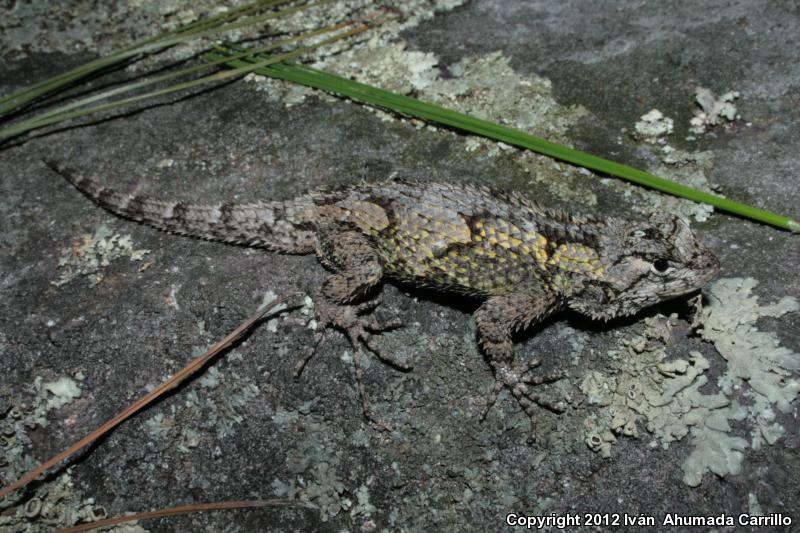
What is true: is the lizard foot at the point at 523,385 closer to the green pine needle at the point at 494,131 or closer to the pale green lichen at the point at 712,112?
the green pine needle at the point at 494,131

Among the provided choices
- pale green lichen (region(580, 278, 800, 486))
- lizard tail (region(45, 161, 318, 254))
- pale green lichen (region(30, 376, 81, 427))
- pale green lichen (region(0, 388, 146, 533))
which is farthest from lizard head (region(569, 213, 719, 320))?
pale green lichen (region(30, 376, 81, 427))

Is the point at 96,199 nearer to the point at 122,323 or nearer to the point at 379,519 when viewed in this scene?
the point at 122,323

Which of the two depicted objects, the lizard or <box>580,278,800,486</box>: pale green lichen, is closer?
<box>580,278,800,486</box>: pale green lichen

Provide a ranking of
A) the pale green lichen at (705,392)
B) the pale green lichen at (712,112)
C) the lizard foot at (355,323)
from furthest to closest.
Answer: the pale green lichen at (712,112) → the lizard foot at (355,323) → the pale green lichen at (705,392)

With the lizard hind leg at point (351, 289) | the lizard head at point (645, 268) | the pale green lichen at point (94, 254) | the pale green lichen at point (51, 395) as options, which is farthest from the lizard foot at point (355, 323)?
the pale green lichen at point (51, 395)

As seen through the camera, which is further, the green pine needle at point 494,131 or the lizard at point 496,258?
the green pine needle at point 494,131

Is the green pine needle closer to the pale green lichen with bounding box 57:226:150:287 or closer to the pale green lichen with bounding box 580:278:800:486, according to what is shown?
the pale green lichen with bounding box 580:278:800:486

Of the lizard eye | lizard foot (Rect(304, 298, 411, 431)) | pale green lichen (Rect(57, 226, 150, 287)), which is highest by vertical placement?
pale green lichen (Rect(57, 226, 150, 287))
